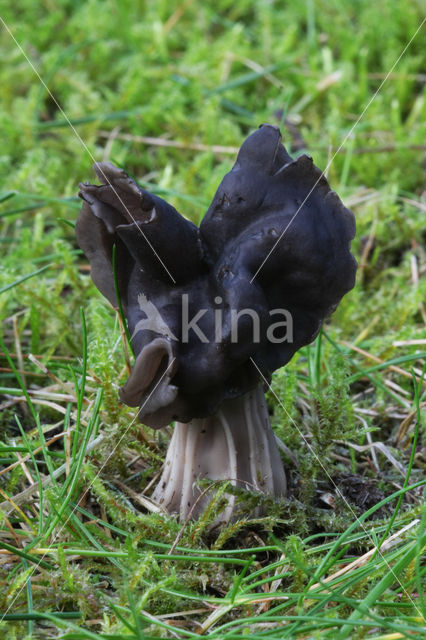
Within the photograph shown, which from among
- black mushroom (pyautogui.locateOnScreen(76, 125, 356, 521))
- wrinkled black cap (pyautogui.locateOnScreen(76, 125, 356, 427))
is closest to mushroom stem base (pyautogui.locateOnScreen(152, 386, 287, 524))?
black mushroom (pyautogui.locateOnScreen(76, 125, 356, 521))

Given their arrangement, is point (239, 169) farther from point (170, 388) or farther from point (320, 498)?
point (320, 498)

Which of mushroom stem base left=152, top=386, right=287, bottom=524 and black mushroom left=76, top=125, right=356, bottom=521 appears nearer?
black mushroom left=76, top=125, right=356, bottom=521

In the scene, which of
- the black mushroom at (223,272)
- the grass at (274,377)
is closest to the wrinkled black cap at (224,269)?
the black mushroom at (223,272)

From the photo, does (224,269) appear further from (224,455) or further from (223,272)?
(224,455)

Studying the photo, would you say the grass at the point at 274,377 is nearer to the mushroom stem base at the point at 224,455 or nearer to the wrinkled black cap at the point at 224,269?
the mushroom stem base at the point at 224,455

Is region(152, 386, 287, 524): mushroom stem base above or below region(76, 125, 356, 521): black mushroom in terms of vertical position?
below

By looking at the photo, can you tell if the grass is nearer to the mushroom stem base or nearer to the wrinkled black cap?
the mushroom stem base
